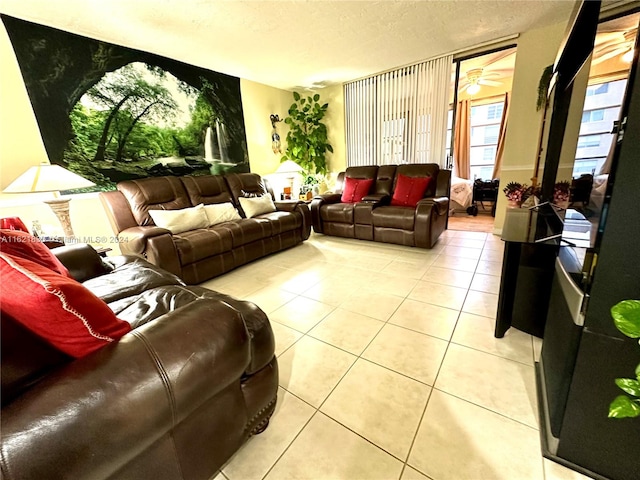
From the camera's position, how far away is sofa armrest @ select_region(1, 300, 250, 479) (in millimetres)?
494

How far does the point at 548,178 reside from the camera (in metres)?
1.95

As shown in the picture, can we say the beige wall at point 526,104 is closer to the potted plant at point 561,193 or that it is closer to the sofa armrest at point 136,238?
the potted plant at point 561,193

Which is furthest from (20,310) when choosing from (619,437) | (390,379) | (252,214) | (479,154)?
(479,154)

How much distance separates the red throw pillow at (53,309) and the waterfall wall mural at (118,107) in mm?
2641

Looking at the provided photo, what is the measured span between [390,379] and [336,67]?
13.0 feet

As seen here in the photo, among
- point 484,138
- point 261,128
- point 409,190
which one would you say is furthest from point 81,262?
point 484,138

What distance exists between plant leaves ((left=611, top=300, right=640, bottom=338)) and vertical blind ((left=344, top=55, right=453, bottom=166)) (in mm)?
3841

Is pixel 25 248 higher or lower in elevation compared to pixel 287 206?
higher

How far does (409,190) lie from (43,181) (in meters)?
3.51

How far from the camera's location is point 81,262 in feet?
5.30

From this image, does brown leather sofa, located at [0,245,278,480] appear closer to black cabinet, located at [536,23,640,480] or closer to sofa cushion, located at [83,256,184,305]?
sofa cushion, located at [83,256,184,305]

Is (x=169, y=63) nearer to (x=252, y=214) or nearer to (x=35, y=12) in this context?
(x=35, y=12)

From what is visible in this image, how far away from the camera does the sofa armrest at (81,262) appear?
5.15ft

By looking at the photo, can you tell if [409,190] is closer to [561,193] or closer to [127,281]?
[561,193]
